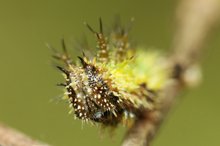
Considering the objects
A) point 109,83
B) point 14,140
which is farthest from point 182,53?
point 14,140

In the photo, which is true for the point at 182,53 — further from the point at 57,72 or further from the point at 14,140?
the point at 14,140

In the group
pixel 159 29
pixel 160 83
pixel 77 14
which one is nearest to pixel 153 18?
pixel 159 29

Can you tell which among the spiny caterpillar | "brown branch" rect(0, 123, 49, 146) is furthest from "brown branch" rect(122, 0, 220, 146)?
"brown branch" rect(0, 123, 49, 146)

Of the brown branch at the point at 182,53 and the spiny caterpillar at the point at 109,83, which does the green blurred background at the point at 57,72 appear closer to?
the brown branch at the point at 182,53

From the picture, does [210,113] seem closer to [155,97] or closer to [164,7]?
[164,7]

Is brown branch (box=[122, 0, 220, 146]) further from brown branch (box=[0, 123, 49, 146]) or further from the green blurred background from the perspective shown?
brown branch (box=[0, 123, 49, 146])

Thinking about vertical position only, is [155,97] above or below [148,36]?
below
